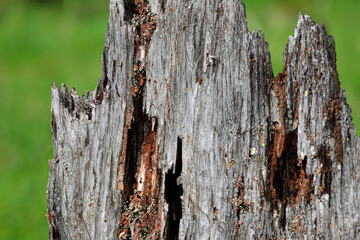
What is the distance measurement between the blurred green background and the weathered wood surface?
183cm

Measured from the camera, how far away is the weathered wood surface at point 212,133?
2367 mm

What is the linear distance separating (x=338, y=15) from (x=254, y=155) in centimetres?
1029

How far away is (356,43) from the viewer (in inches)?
401

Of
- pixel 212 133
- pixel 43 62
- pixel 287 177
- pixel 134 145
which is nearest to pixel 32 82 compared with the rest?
pixel 43 62

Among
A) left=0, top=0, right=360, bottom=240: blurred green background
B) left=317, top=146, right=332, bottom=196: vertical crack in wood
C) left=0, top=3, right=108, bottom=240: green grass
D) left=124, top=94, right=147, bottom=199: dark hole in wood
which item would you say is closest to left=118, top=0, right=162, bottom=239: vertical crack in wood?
left=124, top=94, right=147, bottom=199: dark hole in wood

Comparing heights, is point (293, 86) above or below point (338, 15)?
below

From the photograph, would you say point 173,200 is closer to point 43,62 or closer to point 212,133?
point 212,133

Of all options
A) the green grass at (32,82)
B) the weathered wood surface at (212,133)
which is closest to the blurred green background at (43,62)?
the green grass at (32,82)

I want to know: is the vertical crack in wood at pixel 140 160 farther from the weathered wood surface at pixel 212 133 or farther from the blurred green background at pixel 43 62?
the blurred green background at pixel 43 62

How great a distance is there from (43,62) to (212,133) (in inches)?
362

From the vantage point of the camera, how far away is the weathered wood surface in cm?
237

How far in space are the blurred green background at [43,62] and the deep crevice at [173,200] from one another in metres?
2.15

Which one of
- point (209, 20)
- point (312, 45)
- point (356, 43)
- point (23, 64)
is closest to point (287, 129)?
point (312, 45)

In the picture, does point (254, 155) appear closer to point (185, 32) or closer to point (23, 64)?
point (185, 32)
